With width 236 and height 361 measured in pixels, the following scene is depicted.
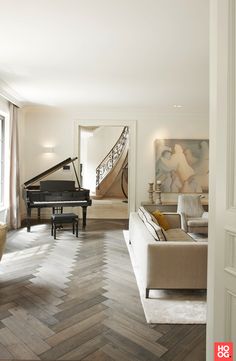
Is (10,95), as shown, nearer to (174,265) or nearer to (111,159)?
(174,265)

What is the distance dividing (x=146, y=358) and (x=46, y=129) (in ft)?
20.9

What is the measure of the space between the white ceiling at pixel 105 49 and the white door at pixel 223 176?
160 cm

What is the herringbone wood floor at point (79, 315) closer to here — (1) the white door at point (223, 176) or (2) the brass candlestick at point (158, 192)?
(1) the white door at point (223, 176)

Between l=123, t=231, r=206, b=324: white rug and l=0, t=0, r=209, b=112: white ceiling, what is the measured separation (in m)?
3.01

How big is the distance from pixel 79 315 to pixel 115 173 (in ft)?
29.5

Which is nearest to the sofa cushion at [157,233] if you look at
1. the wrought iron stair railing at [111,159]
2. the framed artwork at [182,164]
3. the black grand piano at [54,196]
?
the black grand piano at [54,196]

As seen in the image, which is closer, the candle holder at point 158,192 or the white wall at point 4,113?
the white wall at point 4,113

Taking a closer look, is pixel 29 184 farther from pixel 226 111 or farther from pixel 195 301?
pixel 226 111

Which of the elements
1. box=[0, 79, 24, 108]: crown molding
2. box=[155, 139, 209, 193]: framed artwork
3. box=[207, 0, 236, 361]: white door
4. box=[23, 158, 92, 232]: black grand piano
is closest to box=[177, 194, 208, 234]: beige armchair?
box=[155, 139, 209, 193]: framed artwork

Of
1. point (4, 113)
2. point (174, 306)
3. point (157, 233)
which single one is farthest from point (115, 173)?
point (174, 306)

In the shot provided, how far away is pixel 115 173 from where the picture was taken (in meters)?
11.4

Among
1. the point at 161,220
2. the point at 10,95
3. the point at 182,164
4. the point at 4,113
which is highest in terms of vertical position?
the point at 10,95

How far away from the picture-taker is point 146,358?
1979 mm

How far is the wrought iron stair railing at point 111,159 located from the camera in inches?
445
